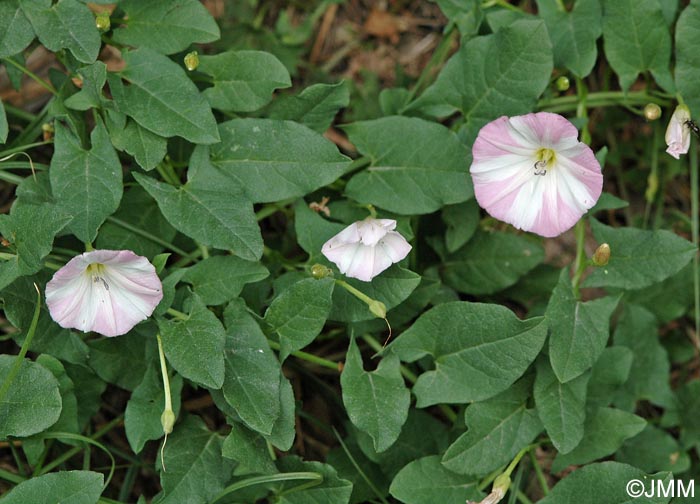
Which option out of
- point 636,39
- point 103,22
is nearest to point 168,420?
point 103,22

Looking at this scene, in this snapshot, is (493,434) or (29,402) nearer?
(29,402)

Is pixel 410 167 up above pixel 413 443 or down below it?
above

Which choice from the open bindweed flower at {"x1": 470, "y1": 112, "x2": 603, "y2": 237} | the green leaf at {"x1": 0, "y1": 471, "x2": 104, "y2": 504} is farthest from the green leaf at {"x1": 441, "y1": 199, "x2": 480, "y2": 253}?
the green leaf at {"x1": 0, "y1": 471, "x2": 104, "y2": 504}

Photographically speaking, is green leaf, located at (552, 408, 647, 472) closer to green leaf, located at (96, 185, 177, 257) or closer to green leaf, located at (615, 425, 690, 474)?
green leaf, located at (615, 425, 690, 474)

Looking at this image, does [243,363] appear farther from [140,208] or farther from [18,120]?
[18,120]

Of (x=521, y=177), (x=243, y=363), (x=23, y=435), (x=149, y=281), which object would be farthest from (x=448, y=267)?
(x=23, y=435)

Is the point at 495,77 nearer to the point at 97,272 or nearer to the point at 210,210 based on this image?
the point at 210,210

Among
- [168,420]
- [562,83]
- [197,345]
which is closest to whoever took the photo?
[168,420]
